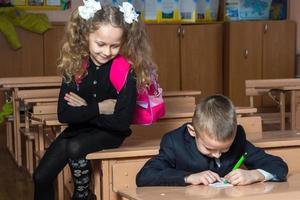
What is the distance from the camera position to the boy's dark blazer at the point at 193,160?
7.07 ft

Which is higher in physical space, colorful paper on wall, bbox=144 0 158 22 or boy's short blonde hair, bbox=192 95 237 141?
colorful paper on wall, bbox=144 0 158 22

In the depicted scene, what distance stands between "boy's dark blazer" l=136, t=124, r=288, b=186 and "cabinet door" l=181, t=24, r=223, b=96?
540cm

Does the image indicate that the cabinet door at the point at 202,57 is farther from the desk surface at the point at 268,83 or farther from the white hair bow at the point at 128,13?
the white hair bow at the point at 128,13

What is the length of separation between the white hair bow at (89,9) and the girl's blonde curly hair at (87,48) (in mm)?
17

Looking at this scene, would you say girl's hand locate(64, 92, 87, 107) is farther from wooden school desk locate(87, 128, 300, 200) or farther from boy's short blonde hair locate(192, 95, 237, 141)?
boy's short blonde hair locate(192, 95, 237, 141)

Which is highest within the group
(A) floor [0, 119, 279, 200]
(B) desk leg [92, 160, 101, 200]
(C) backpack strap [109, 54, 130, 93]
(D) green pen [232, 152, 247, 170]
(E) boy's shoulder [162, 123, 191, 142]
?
(C) backpack strap [109, 54, 130, 93]

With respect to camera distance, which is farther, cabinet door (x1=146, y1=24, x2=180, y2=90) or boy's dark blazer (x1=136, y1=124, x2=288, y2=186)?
cabinet door (x1=146, y1=24, x2=180, y2=90)

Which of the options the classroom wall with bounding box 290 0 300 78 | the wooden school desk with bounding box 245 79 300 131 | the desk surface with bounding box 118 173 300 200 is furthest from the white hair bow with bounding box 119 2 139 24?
the classroom wall with bounding box 290 0 300 78

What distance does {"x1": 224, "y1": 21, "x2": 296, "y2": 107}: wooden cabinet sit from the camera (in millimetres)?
7691

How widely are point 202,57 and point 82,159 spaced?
5.24 metres

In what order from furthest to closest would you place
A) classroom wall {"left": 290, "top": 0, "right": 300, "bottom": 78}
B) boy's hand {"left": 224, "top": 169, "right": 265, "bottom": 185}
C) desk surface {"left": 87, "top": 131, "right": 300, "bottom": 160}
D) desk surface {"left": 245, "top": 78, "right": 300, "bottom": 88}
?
classroom wall {"left": 290, "top": 0, "right": 300, "bottom": 78}
desk surface {"left": 245, "top": 78, "right": 300, "bottom": 88}
desk surface {"left": 87, "top": 131, "right": 300, "bottom": 160}
boy's hand {"left": 224, "top": 169, "right": 265, "bottom": 185}

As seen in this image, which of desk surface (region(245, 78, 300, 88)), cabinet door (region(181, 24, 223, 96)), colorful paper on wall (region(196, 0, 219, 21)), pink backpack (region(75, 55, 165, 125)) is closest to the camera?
pink backpack (region(75, 55, 165, 125))

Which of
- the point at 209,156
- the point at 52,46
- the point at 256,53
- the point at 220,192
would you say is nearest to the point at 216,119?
the point at 209,156

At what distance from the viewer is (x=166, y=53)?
25.0 ft
